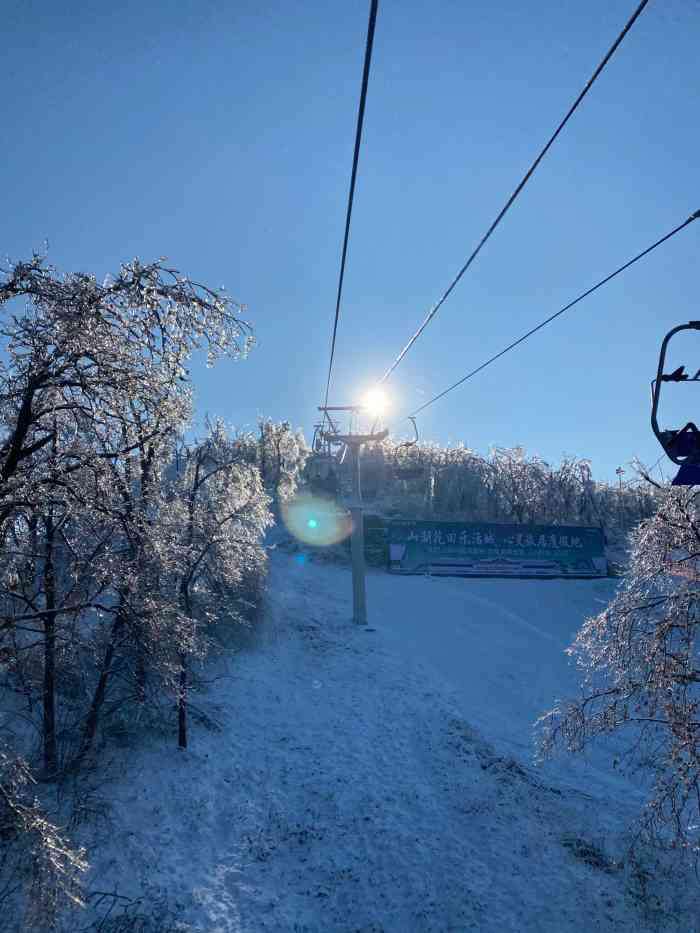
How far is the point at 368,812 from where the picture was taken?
12477 millimetres

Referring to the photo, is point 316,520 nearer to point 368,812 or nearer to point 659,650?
point 368,812

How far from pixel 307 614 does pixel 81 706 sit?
12.8 metres

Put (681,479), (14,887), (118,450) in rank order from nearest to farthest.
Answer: (118,450), (681,479), (14,887)

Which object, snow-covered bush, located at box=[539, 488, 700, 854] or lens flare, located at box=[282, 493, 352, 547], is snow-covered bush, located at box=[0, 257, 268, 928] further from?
lens flare, located at box=[282, 493, 352, 547]

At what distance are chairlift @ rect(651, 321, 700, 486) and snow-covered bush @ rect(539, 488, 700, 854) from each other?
2.69 m

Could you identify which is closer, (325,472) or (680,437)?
(680,437)

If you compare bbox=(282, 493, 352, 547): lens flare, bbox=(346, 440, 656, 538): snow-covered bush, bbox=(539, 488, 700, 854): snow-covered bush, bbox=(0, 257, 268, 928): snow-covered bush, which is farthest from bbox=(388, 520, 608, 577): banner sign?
bbox=(0, 257, 268, 928): snow-covered bush

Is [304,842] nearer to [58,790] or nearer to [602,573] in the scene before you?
[58,790]

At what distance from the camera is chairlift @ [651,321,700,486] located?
5609 mm

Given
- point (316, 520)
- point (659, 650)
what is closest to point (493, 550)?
point (316, 520)

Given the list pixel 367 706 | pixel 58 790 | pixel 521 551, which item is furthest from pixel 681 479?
pixel 521 551

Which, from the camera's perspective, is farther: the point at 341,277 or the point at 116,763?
the point at 116,763

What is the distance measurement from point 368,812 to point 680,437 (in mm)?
10138

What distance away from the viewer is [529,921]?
385 inches
